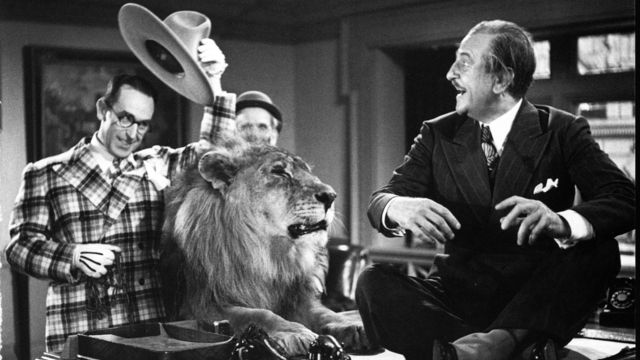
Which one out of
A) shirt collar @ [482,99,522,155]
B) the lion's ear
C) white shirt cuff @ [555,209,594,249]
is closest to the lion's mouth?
the lion's ear

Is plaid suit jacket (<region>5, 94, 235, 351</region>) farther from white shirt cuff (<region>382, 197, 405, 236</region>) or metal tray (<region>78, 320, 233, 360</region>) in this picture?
white shirt cuff (<region>382, 197, 405, 236</region>)

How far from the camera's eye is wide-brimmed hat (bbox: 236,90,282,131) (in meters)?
1.93

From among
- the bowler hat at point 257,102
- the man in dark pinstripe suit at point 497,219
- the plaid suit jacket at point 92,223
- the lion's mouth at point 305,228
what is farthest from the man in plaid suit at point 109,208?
the man in dark pinstripe suit at point 497,219

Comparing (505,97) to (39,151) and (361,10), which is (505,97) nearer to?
(361,10)

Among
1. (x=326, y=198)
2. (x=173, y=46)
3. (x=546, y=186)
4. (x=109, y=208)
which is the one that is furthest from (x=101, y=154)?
(x=546, y=186)

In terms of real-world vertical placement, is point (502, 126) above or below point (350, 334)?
above

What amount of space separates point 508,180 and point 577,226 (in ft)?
0.49

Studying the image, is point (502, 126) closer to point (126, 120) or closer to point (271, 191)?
point (271, 191)

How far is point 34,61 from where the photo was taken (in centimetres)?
184

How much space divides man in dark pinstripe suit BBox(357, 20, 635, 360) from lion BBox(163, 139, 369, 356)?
0.20 metres

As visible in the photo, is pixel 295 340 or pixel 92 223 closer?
pixel 295 340

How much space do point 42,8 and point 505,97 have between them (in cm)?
101

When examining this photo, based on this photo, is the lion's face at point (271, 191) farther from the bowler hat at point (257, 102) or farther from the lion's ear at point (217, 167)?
the bowler hat at point (257, 102)

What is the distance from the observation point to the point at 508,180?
1423mm
